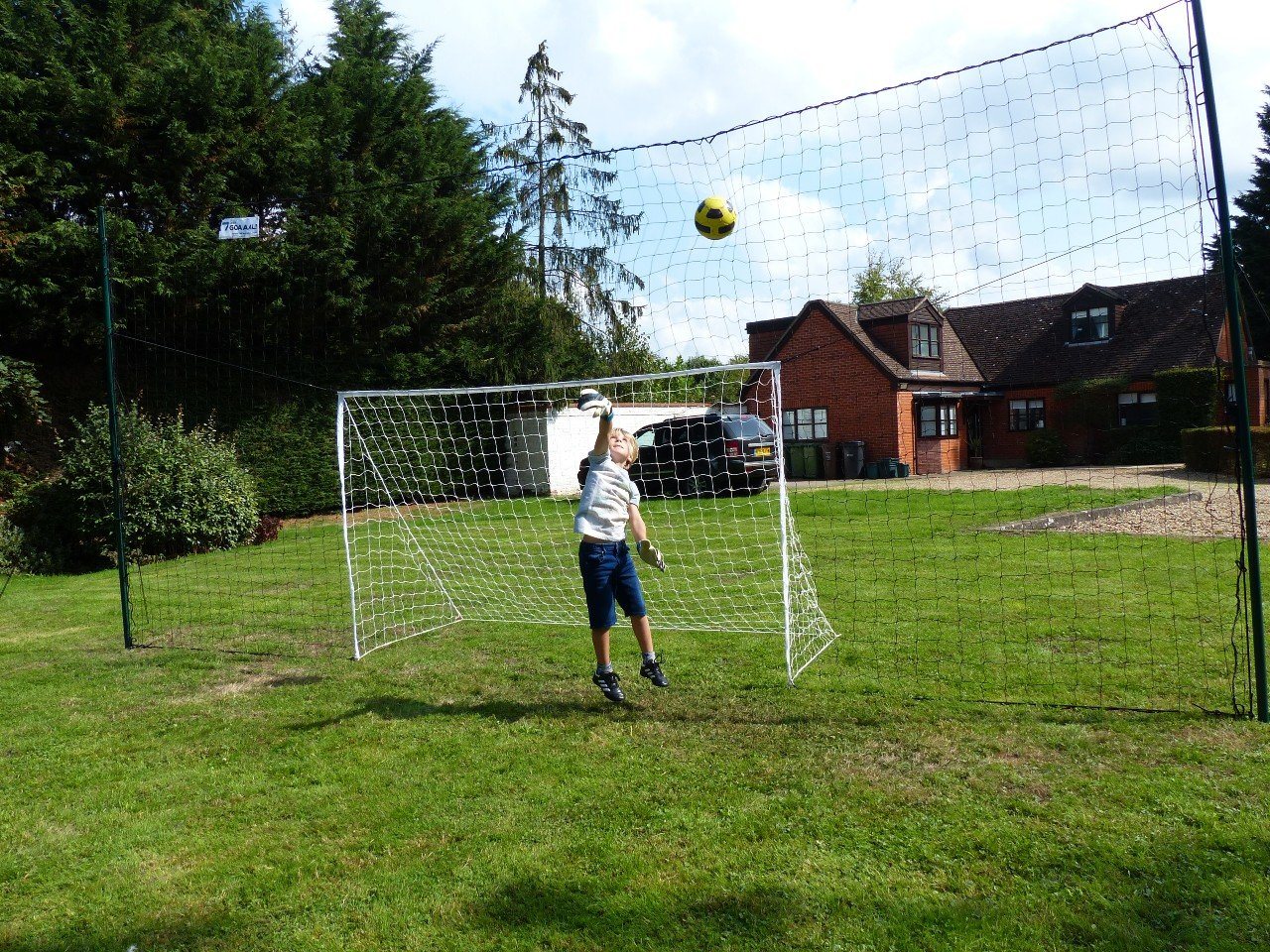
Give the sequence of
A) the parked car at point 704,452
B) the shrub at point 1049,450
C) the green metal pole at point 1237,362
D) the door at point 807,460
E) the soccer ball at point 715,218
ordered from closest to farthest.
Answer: the green metal pole at point 1237,362, the soccer ball at point 715,218, the parked car at point 704,452, the door at point 807,460, the shrub at point 1049,450

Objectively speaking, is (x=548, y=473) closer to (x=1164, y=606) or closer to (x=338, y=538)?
(x=338, y=538)

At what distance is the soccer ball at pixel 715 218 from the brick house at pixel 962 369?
18.6m

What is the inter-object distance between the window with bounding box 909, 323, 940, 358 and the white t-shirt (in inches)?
939

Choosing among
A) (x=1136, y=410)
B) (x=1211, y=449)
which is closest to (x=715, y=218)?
(x=1211, y=449)

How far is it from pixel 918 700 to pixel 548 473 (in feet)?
46.0

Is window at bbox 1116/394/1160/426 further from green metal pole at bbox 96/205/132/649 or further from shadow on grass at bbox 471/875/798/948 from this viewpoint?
shadow on grass at bbox 471/875/798/948

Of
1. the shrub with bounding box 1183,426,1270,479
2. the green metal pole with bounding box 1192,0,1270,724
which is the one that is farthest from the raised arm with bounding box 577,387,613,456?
the shrub with bounding box 1183,426,1270,479

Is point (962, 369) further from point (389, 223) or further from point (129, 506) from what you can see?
point (129, 506)

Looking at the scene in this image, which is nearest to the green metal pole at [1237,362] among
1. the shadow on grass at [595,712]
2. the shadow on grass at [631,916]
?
the shadow on grass at [595,712]

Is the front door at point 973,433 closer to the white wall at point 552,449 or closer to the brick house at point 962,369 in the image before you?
the brick house at point 962,369

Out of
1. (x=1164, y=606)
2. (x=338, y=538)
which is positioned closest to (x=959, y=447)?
(x=338, y=538)

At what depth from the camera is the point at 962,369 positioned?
1177 inches

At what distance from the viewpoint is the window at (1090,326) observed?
28484 millimetres

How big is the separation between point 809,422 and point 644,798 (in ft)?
76.9
